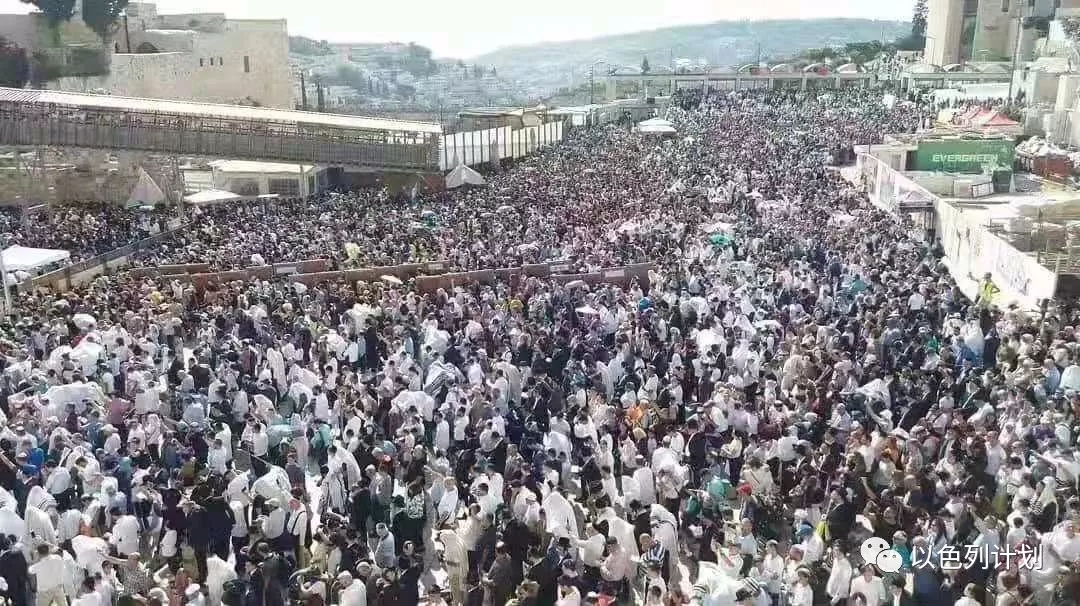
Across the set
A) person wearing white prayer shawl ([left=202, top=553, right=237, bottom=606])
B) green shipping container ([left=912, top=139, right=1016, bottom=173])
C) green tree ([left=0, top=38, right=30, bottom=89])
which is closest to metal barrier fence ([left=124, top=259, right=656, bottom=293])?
person wearing white prayer shawl ([left=202, top=553, right=237, bottom=606])

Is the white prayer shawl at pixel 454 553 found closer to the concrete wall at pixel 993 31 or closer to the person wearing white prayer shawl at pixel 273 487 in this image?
the person wearing white prayer shawl at pixel 273 487

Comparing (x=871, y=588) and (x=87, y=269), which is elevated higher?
(x=871, y=588)

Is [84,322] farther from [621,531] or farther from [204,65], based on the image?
[204,65]

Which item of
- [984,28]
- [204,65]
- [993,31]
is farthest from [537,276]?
[993,31]

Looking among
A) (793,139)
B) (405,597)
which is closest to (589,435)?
(405,597)

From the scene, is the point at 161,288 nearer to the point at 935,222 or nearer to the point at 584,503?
the point at 584,503
